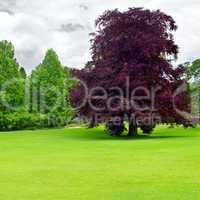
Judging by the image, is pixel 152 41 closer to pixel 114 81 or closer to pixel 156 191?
pixel 114 81

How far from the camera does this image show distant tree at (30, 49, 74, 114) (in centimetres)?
6800

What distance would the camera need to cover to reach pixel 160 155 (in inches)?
883

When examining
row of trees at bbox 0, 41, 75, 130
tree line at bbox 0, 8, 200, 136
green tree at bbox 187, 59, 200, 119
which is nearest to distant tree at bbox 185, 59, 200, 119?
green tree at bbox 187, 59, 200, 119

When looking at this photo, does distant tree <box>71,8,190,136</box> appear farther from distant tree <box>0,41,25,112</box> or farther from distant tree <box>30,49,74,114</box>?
distant tree <box>30,49,74,114</box>

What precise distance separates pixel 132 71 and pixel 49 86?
97.5ft

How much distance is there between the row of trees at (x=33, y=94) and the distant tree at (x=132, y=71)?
2003 centimetres

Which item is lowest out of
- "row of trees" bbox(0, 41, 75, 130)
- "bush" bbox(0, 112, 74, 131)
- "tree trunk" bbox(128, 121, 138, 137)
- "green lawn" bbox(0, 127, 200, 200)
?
"green lawn" bbox(0, 127, 200, 200)

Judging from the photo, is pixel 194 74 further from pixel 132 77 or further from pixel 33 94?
pixel 132 77

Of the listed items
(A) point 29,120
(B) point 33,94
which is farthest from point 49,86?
(A) point 29,120

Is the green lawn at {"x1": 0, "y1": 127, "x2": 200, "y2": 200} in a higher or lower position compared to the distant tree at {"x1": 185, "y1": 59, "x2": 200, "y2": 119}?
lower

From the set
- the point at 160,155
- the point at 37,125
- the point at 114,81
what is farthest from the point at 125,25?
the point at 37,125

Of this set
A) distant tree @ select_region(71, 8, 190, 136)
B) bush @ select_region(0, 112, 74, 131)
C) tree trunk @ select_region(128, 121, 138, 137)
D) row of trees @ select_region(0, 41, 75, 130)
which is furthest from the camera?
row of trees @ select_region(0, 41, 75, 130)

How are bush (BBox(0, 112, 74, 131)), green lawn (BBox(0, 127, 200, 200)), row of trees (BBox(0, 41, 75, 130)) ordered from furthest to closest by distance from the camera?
row of trees (BBox(0, 41, 75, 130)) → bush (BBox(0, 112, 74, 131)) → green lawn (BBox(0, 127, 200, 200))

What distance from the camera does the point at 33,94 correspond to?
6750 cm
